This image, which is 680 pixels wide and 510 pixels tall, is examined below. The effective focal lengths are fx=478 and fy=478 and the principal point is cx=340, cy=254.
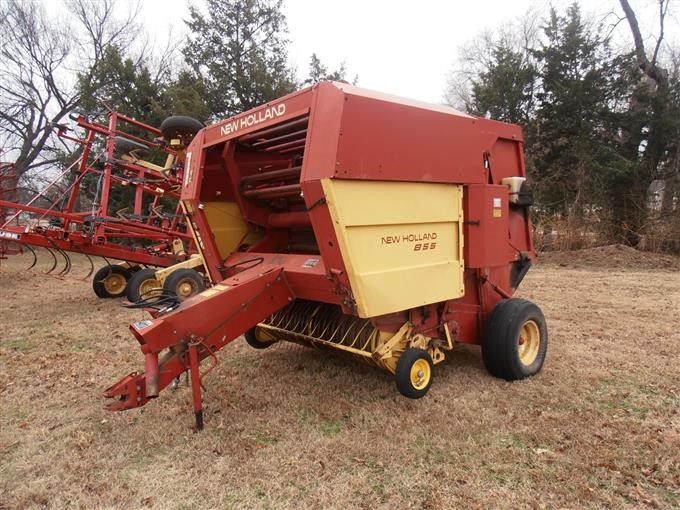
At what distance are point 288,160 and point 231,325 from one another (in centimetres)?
175

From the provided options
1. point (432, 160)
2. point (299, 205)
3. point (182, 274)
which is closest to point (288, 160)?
point (299, 205)

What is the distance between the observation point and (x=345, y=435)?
3.04 m

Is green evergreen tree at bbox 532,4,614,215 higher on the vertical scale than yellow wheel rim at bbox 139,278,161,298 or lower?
higher

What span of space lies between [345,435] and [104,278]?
707cm

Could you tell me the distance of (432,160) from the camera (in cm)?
319

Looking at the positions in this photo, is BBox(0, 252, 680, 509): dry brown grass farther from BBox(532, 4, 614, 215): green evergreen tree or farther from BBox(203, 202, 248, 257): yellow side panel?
BBox(532, 4, 614, 215): green evergreen tree

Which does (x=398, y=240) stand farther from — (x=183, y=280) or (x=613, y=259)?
(x=613, y=259)

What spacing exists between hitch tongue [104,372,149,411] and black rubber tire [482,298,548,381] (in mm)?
2596

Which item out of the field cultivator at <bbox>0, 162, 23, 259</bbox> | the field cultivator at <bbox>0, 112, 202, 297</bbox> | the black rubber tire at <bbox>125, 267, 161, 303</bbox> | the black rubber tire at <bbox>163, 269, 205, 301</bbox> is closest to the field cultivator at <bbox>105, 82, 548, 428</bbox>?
the black rubber tire at <bbox>163, 269, 205, 301</bbox>

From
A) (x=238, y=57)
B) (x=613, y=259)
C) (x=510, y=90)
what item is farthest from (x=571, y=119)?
(x=238, y=57)

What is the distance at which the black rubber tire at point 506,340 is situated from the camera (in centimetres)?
380

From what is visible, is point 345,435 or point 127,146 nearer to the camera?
point 345,435

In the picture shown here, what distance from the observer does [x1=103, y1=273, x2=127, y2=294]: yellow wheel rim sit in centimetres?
864

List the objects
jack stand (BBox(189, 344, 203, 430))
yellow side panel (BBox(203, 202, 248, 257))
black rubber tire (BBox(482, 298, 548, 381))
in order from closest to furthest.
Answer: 1. jack stand (BBox(189, 344, 203, 430))
2. black rubber tire (BBox(482, 298, 548, 381))
3. yellow side panel (BBox(203, 202, 248, 257))
